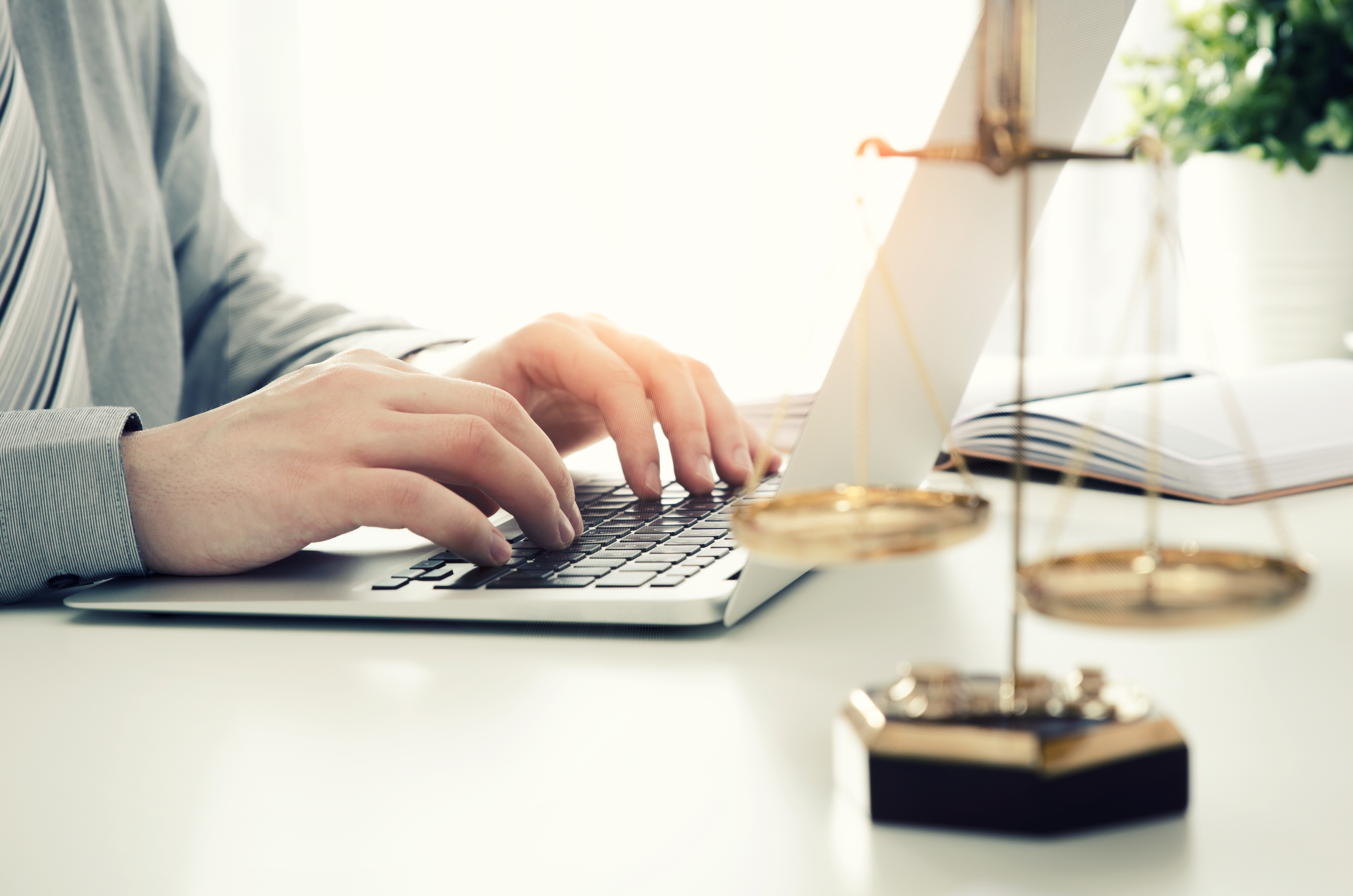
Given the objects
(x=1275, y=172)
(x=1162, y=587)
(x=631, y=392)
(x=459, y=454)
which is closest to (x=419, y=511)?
(x=459, y=454)

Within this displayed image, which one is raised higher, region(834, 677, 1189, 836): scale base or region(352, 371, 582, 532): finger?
region(352, 371, 582, 532): finger

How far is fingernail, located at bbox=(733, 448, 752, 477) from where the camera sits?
0.80m

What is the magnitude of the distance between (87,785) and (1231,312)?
4.74ft

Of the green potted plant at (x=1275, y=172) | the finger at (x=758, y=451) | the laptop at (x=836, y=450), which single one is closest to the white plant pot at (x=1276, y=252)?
the green potted plant at (x=1275, y=172)

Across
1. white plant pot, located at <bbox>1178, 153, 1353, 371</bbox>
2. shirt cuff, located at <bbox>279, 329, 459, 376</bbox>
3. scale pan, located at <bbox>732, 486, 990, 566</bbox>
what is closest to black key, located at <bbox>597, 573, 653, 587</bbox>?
scale pan, located at <bbox>732, 486, 990, 566</bbox>

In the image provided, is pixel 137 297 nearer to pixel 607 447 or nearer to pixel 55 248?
pixel 55 248

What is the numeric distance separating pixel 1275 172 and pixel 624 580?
1.18 metres

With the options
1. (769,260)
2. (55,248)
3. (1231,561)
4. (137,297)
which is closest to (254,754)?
(1231,561)

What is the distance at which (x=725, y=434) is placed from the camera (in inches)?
31.6

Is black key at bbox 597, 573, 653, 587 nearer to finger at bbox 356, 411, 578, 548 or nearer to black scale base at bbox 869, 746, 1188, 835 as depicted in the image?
finger at bbox 356, 411, 578, 548

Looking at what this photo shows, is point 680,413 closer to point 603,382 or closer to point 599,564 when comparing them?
point 603,382

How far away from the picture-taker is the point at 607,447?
1156mm

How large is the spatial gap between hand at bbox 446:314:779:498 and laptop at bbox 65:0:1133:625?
0.15m

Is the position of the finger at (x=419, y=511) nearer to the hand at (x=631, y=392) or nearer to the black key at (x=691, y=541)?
the black key at (x=691, y=541)
